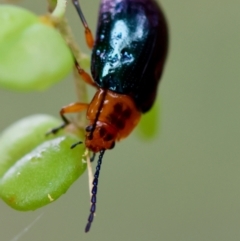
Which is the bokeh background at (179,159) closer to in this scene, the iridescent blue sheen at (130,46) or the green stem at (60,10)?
the iridescent blue sheen at (130,46)

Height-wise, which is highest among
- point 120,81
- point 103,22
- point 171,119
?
point 103,22

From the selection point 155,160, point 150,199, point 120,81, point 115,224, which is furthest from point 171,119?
point 120,81

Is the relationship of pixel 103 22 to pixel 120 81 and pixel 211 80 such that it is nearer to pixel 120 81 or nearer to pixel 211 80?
pixel 120 81

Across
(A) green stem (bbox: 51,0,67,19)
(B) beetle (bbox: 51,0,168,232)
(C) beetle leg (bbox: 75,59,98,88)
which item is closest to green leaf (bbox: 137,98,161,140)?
(B) beetle (bbox: 51,0,168,232)

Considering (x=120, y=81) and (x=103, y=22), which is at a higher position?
(x=103, y=22)

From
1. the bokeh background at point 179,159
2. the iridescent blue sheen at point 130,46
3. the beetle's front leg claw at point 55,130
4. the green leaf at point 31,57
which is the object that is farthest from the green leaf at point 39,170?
the bokeh background at point 179,159

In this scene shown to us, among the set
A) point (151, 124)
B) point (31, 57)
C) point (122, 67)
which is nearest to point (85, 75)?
point (122, 67)

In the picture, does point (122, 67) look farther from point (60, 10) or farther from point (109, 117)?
point (60, 10)
